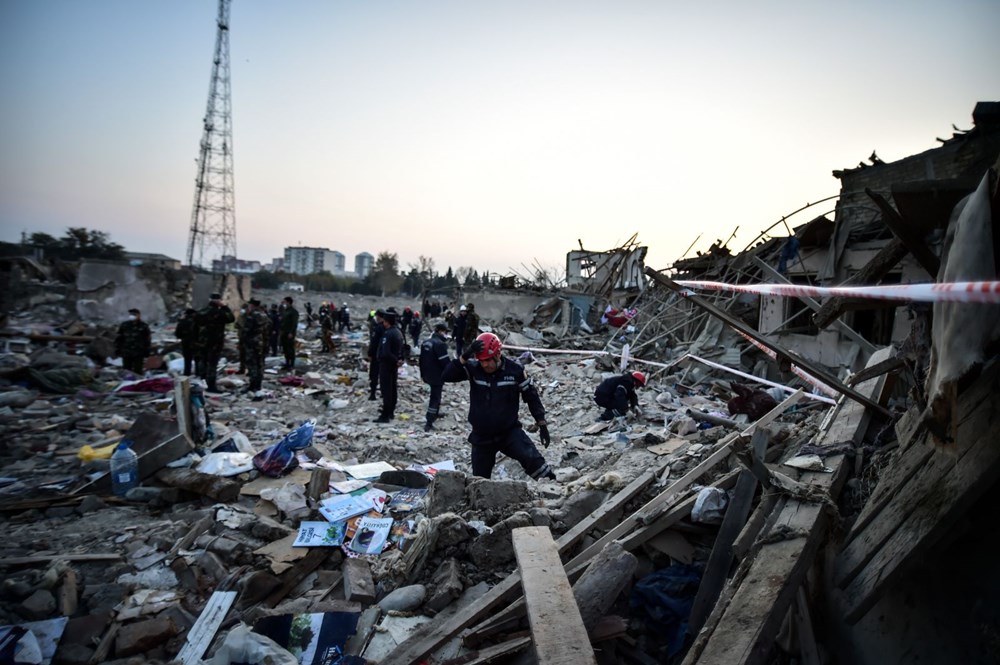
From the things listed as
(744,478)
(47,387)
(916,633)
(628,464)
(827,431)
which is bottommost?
(47,387)

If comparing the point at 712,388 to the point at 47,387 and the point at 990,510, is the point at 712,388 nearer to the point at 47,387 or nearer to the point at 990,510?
the point at 990,510

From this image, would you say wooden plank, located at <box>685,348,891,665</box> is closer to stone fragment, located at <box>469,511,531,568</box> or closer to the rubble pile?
the rubble pile

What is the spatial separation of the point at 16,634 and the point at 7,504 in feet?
6.97

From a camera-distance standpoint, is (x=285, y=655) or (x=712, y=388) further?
(x=712, y=388)

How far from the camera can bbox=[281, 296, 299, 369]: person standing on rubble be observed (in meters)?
10.7

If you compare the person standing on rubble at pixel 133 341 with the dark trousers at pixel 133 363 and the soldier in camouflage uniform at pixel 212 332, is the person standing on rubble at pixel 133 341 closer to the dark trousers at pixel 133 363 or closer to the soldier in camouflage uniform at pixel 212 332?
the dark trousers at pixel 133 363

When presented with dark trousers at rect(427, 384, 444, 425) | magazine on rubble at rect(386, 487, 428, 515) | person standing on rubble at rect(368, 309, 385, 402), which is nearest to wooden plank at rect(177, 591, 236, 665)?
magazine on rubble at rect(386, 487, 428, 515)

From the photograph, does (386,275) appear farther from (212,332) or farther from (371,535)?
(371,535)

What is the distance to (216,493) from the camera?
4070 millimetres

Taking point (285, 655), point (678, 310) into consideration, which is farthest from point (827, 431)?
point (678, 310)

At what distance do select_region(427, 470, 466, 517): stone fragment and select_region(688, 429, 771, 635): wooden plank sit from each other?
68.6 inches

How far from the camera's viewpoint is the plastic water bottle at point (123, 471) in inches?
165

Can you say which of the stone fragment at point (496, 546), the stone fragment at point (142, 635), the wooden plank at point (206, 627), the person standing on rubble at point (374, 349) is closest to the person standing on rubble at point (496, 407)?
the stone fragment at point (496, 546)

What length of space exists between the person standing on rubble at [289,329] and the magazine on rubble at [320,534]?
26.3 ft
